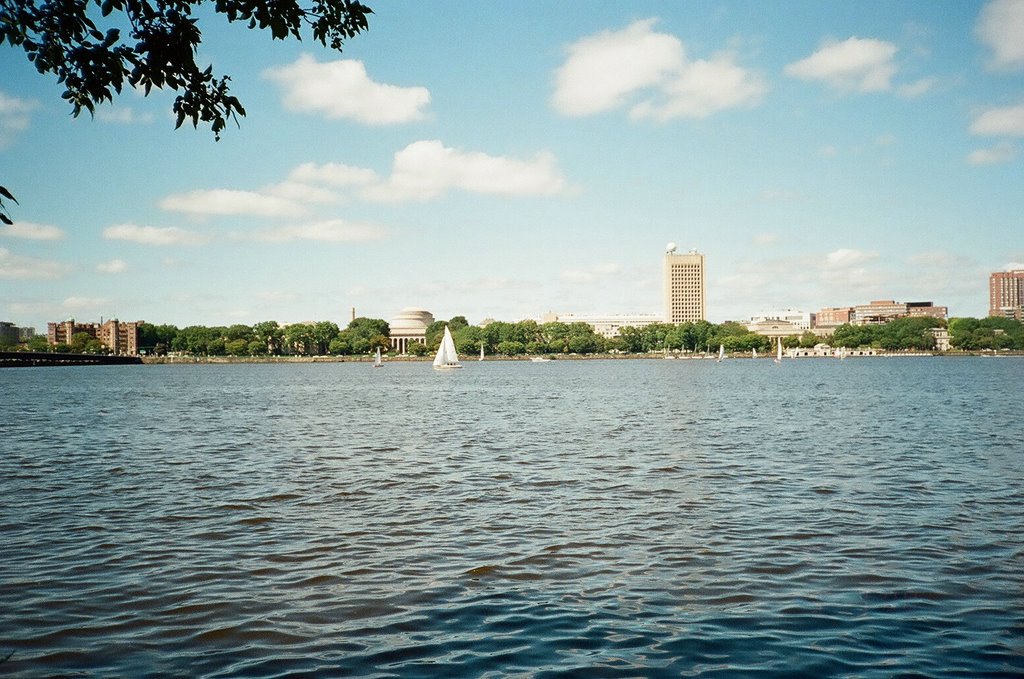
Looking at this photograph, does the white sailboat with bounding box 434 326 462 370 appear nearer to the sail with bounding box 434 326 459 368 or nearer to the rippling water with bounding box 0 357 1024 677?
the sail with bounding box 434 326 459 368

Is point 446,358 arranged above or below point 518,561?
above

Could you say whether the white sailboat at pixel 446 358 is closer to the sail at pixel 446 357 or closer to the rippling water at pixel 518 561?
the sail at pixel 446 357

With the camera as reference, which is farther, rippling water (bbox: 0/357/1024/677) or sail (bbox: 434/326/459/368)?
sail (bbox: 434/326/459/368)

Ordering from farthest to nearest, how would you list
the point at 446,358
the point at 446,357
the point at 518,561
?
the point at 446,358 → the point at 446,357 → the point at 518,561

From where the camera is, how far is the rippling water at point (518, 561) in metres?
11.5

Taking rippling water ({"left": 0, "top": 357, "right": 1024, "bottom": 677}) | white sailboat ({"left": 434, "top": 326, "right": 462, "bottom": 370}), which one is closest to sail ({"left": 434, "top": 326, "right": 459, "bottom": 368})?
white sailboat ({"left": 434, "top": 326, "right": 462, "bottom": 370})

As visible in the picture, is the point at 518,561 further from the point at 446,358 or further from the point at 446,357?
the point at 446,358

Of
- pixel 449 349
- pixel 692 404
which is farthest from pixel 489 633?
pixel 449 349

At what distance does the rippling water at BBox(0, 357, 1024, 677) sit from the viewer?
37.7 ft

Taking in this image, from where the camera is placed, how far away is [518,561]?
16.4m

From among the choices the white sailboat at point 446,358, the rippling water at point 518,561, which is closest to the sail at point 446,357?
the white sailboat at point 446,358

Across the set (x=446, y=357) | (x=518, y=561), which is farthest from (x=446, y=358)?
(x=518, y=561)

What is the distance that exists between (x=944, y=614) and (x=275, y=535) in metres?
13.0

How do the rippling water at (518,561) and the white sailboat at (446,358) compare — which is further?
the white sailboat at (446,358)
